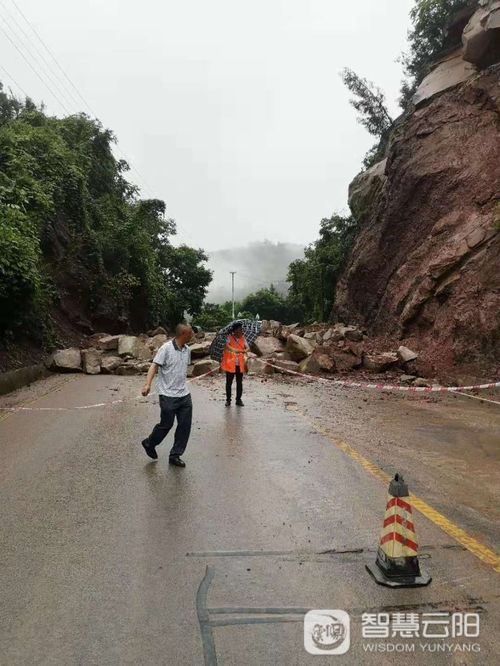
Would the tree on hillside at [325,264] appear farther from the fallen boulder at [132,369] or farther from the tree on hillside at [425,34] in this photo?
the fallen boulder at [132,369]

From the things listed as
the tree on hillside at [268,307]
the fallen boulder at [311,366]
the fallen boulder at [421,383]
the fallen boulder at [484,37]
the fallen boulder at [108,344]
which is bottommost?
the fallen boulder at [421,383]

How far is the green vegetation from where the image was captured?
15.4m

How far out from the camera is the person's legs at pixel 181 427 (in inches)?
256

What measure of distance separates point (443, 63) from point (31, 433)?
27.0 meters

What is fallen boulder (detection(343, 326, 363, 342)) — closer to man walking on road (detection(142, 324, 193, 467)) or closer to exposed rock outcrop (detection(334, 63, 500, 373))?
exposed rock outcrop (detection(334, 63, 500, 373))

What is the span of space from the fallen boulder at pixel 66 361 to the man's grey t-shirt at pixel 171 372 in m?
12.1

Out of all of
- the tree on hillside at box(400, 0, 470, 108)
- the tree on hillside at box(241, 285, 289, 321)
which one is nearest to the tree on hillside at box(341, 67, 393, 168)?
the tree on hillside at box(400, 0, 470, 108)

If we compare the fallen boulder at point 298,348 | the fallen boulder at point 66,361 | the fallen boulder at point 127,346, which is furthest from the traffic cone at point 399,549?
the fallen boulder at point 127,346

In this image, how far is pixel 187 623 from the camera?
10.1ft

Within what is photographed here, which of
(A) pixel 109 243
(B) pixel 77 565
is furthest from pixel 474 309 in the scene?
(A) pixel 109 243

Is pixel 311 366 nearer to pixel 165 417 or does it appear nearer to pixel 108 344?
pixel 108 344

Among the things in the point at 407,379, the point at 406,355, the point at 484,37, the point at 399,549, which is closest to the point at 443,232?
the point at 406,355

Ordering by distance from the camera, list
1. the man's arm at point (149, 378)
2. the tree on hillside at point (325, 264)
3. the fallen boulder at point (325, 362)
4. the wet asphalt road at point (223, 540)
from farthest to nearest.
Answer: the tree on hillside at point (325, 264) < the fallen boulder at point (325, 362) < the man's arm at point (149, 378) < the wet asphalt road at point (223, 540)

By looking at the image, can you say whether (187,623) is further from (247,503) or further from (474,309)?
(474,309)
